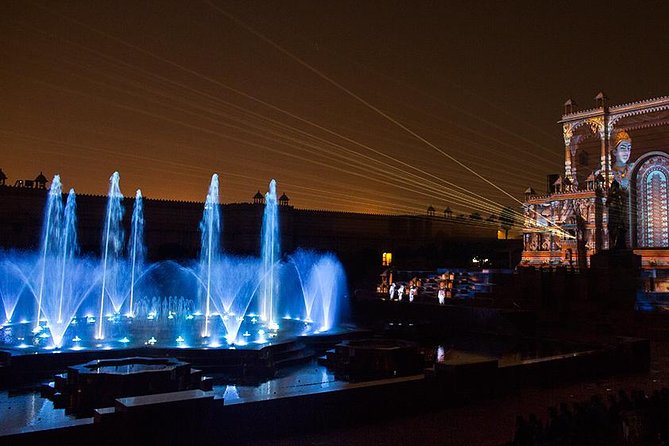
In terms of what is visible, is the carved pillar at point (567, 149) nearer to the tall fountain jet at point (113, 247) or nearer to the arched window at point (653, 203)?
the arched window at point (653, 203)

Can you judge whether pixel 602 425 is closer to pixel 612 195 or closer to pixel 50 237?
pixel 612 195

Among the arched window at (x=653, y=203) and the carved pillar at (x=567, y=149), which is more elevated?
the carved pillar at (x=567, y=149)

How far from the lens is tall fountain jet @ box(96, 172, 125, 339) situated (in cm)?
3066

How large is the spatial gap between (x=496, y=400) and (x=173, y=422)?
17.2ft

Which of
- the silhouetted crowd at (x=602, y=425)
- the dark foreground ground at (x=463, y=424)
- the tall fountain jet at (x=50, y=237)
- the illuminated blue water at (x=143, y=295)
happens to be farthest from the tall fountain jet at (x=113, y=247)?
the silhouetted crowd at (x=602, y=425)

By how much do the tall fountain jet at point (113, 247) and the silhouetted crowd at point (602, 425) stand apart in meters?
24.6

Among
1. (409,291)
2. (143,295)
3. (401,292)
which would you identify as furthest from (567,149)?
(143,295)

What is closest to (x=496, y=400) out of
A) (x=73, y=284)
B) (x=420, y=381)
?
(x=420, y=381)

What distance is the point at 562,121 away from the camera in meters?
38.9

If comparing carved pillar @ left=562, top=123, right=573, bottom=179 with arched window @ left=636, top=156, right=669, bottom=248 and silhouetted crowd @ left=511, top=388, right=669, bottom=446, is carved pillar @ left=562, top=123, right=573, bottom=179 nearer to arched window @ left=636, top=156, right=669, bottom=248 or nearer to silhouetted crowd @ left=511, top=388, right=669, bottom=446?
arched window @ left=636, top=156, right=669, bottom=248

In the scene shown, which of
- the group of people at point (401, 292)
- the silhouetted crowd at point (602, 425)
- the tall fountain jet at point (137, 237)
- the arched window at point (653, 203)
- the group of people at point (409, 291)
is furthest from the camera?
the tall fountain jet at point (137, 237)

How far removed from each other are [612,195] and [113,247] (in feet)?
124

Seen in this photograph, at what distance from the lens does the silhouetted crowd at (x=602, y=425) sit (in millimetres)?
6457

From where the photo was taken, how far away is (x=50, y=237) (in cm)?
4297
